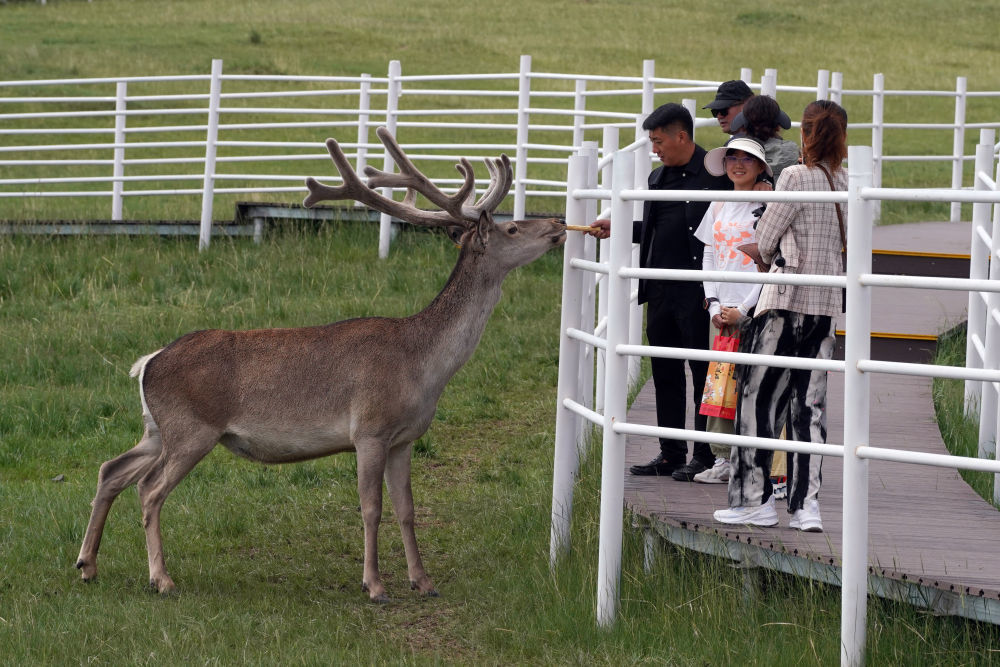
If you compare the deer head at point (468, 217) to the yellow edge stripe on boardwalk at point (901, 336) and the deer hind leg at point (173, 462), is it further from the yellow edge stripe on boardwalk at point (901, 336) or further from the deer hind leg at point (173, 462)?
the yellow edge stripe on boardwalk at point (901, 336)

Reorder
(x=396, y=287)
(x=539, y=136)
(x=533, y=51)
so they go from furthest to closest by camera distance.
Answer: (x=533, y=51)
(x=539, y=136)
(x=396, y=287)

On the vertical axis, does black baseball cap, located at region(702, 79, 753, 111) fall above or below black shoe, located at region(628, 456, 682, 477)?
above

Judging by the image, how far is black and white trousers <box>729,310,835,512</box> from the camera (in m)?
6.03

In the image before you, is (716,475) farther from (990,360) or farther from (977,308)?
(977,308)

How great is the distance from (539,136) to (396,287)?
12.8 metres

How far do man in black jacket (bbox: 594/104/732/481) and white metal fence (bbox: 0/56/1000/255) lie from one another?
6044 mm

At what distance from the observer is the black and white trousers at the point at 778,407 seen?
6.03m

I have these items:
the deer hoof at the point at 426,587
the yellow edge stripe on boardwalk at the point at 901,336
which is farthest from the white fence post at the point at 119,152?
the deer hoof at the point at 426,587

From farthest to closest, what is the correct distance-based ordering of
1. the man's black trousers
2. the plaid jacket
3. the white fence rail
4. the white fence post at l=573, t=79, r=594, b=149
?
the white fence post at l=573, t=79, r=594, b=149 → the man's black trousers → the plaid jacket → the white fence rail

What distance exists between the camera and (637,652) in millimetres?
5473

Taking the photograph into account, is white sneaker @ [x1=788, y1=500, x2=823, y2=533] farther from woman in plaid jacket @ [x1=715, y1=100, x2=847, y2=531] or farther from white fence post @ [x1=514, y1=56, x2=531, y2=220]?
white fence post @ [x1=514, y1=56, x2=531, y2=220]

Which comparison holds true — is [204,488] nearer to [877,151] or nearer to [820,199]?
[820,199]

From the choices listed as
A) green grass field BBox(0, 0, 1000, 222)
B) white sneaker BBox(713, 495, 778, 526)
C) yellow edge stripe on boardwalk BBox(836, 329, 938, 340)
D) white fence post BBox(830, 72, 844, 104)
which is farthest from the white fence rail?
green grass field BBox(0, 0, 1000, 222)

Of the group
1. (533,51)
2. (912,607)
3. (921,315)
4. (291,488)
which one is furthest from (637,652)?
(533,51)
